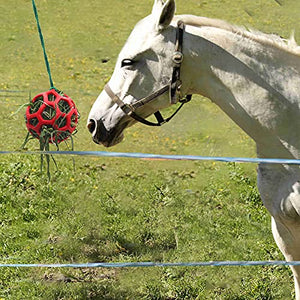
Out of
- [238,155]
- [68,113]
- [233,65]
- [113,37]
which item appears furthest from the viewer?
[113,37]

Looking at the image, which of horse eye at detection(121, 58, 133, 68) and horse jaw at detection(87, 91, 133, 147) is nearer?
horse eye at detection(121, 58, 133, 68)

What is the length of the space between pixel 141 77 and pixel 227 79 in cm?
52

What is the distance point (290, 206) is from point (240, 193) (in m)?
3.01

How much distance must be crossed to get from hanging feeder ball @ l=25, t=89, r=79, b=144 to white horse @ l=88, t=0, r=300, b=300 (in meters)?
1.09

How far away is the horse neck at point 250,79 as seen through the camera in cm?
353

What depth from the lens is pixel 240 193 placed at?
6.71 meters

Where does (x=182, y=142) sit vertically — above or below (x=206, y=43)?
below

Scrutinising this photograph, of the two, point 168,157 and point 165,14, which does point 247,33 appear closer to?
point 165,14

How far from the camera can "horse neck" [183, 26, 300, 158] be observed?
139 inches

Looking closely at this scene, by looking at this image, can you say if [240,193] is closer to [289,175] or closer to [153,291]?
[153,291]

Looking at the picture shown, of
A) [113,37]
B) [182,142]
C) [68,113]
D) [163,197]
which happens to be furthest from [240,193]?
[113,37]

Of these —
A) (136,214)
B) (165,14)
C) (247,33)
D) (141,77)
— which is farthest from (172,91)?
(136,214)

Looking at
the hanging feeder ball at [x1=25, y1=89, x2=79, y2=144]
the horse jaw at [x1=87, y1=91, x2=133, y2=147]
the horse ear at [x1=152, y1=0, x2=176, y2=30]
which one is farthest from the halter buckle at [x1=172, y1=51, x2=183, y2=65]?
the hanging feeder ball at [x1=25, y1=89, x2=79, y2=144]

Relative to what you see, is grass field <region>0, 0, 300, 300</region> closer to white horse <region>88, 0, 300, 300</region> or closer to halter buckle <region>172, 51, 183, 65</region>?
white horse <region>88, 0, 300, 300</region>
